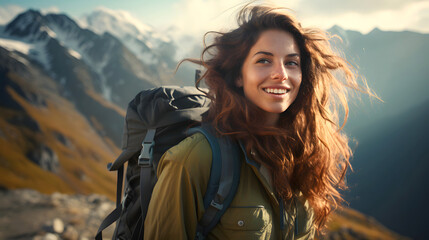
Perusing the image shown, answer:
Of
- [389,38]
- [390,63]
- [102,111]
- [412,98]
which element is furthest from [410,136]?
[102,111]

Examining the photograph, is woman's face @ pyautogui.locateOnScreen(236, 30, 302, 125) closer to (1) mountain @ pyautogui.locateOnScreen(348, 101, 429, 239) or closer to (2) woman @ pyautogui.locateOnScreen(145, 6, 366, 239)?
(2) woman @ pyautogui.locateOnScreen(145, 6, 366, 239)

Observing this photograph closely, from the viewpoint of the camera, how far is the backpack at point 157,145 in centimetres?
137

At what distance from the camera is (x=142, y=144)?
1.67m

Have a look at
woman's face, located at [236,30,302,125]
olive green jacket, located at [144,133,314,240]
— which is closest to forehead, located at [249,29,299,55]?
woman's face, located at [236,30,302,125]

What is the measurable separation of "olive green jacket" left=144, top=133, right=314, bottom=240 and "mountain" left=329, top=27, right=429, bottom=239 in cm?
4578

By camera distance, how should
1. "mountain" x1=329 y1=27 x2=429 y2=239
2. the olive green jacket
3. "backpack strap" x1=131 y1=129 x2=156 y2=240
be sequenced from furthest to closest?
"mountain" x1=329 y1=27 x2=429 y2=239, "backpack strap" x1=131 y1=129 x2=156 y2=240, the olive green jacket

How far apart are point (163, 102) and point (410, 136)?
56.7m

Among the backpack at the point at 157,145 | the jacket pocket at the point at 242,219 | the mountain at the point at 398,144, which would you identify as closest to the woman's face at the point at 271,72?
the backpack at the point at 157,145

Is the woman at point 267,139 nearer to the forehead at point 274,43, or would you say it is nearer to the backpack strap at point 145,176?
the forehead at point 274,43

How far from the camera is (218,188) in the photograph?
1340mm

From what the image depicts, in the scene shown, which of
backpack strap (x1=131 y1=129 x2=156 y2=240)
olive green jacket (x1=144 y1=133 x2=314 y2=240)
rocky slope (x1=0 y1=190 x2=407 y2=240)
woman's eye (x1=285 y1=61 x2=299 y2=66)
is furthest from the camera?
rocky slope (x1=0 y1=190 x2=407 y2=240)

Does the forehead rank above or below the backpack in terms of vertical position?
above

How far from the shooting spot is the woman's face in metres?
1.67

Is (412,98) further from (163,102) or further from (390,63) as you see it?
(163,102)
